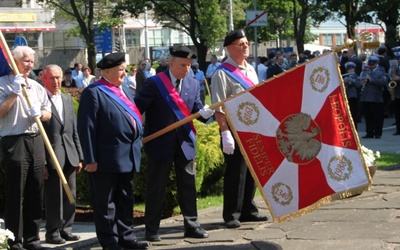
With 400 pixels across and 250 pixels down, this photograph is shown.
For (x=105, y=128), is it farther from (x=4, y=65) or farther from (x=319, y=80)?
(x=319, y=80)

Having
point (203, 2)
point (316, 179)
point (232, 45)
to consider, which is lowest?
point (316, 179)

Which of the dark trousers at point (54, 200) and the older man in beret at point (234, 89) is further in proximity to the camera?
the dark trousers at point (54, 200)

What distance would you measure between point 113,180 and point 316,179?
183cm

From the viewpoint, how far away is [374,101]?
736 inches

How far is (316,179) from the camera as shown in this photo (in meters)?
7.43

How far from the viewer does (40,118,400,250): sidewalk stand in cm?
770

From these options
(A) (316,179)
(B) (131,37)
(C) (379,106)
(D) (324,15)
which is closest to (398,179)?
(A) (316,179)

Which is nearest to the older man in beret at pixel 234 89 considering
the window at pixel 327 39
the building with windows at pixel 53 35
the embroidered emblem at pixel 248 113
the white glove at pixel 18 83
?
the embroidered emblem at pixel 248 113

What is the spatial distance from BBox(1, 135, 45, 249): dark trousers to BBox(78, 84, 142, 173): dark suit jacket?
58cm

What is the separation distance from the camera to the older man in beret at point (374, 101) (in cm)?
1858

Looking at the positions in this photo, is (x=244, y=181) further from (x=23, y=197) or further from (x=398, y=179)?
(x=398, y=179)

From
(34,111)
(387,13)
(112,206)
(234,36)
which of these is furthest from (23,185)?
A: (387,13)

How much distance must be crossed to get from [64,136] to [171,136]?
4.12 feet

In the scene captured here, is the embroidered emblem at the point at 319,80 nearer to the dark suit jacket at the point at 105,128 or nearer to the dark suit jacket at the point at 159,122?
the dark suit jacket at the point at 159,122
